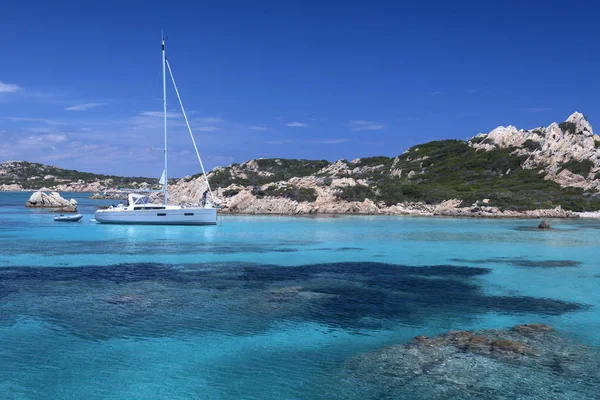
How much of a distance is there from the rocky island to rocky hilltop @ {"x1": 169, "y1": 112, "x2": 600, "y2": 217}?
142mm

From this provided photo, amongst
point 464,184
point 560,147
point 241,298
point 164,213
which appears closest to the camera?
point 241,298

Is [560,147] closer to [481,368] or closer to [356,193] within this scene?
[356,193]

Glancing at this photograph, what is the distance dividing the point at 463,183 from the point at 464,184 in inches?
65.9

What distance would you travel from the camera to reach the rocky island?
72.8m

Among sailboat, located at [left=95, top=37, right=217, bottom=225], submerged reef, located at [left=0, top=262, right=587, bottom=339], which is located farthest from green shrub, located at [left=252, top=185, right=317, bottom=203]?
submerged reef, located at [left=0, top=262, right=587, bottom=339]

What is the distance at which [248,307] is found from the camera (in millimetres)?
18828

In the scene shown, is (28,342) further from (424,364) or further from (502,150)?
(502,150)

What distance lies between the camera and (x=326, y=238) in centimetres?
4347

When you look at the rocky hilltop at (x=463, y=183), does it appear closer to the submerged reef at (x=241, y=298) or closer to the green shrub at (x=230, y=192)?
the green shrub at (x=230, y=192)

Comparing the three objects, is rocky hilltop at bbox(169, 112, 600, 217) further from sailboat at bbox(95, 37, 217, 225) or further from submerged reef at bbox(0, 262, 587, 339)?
submerged reef at bbox(0, 262, 587, 339)

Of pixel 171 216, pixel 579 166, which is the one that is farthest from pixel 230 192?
pixel 579 166

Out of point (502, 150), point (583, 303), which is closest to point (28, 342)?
point (583, 303)

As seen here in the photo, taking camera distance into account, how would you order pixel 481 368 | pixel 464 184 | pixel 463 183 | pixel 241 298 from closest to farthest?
pixel 481 368, pixel 241 298, pixel 464 184, pixel 463 183

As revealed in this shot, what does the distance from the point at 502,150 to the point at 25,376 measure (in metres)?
105
